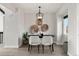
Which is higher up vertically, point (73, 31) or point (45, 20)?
point (45, 20)

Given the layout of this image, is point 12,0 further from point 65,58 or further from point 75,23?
point 75,23

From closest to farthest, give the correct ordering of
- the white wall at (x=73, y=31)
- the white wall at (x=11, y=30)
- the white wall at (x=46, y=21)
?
the white wall at (x=73, y=31) < the white wall at (x=11, y=30) < the white wall at (x=46, y=21)

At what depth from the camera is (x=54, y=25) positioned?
33.9ft

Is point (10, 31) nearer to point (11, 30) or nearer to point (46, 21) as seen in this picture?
point (11, 30)

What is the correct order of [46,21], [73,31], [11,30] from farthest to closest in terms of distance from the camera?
[46,21] → [11,30] → [73,31]

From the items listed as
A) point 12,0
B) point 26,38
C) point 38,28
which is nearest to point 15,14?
point 26,38

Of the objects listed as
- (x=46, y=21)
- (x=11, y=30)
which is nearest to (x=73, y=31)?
(x=11, y=30)

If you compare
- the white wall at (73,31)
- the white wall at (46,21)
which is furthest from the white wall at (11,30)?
the white wall at (73,31)

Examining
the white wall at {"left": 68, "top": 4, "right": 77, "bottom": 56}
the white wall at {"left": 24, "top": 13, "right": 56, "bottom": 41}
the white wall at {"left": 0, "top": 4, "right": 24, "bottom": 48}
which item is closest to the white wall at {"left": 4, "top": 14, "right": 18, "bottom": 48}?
the white wall at {"left": 0, "top": 4, "right": 24, "bottom": 48}

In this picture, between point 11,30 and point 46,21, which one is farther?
point 46,21

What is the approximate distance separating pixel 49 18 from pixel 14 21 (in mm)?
3616

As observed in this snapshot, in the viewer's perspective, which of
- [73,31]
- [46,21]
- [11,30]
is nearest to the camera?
[73,31]

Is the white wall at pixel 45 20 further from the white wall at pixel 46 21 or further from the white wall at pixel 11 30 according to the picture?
the white wall at pixel 11 30

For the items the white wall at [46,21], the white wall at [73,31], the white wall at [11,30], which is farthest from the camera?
the white wall at [46,21]
